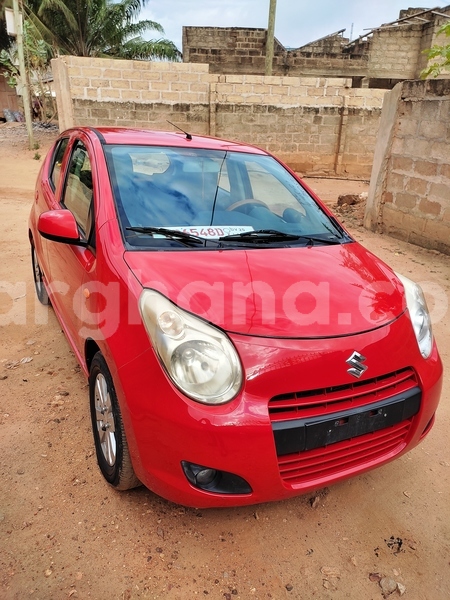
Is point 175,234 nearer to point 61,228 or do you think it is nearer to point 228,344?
point 61,228

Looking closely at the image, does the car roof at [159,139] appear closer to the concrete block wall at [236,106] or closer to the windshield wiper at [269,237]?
the windshield wiper at [269,237]

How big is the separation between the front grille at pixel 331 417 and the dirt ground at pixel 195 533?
39 cm

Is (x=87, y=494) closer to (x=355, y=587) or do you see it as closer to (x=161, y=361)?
(x=161, y=361)

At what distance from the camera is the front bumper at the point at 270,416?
158 centimetres

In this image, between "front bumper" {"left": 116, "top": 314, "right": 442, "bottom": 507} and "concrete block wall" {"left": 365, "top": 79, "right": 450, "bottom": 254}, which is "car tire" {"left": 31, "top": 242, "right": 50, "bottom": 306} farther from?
"concrete block wall" {"left": 365, "top": 79, "right": 450, "bottom": 254}

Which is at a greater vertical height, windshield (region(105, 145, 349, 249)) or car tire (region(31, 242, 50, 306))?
windshield (region(105, 145, 349, 249))

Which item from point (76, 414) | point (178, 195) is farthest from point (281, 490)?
point (178, 195)

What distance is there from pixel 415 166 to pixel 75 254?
518 centimetres

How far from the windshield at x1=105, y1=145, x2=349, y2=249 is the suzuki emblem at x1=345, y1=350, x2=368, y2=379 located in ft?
2.82

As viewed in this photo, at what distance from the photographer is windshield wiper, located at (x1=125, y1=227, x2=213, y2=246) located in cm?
221

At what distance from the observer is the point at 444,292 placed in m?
4.84

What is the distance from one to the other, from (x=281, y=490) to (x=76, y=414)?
1471mm

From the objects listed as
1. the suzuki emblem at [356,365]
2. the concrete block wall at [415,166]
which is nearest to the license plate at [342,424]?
the suzuki emblem at [356,365]

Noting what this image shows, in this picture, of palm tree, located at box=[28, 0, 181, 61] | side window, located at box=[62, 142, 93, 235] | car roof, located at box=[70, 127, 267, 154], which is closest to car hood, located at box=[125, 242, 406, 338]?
side window, located at box=[62, 142, 93, 235]
